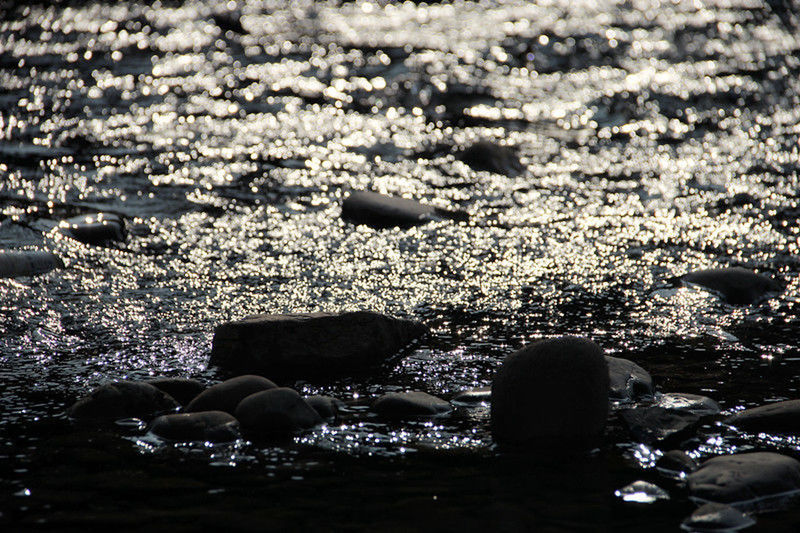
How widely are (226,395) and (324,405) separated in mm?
312

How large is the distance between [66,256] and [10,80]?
4.53 metres

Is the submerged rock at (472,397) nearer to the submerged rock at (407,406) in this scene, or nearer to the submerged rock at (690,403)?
the submerged rock at (407,406)

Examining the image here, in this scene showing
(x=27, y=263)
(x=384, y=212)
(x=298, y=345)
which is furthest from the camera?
(x=384, y=212)

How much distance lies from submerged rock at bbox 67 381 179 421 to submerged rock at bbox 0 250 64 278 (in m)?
1.72

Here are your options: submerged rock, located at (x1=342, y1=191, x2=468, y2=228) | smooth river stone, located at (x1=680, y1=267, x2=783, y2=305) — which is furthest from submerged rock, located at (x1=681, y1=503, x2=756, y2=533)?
submerged rock, located at (x1=342, y1=191, x2=468, y2=228)

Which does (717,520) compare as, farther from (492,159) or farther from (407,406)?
(492,159)

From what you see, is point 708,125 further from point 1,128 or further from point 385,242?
point 1,128

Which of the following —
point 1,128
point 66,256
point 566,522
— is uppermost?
point 1,128

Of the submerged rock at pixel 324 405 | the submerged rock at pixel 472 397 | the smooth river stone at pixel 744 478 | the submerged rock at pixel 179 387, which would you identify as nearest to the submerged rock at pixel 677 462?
the smooth river stone at pixel 744 478

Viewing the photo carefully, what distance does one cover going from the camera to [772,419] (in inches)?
126

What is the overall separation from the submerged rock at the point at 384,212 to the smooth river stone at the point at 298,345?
198 centimetres

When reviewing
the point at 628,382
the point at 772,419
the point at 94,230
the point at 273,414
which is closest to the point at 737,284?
the point at 628,382

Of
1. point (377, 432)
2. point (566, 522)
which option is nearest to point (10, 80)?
point (377, 432)

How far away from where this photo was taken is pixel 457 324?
429 cm
